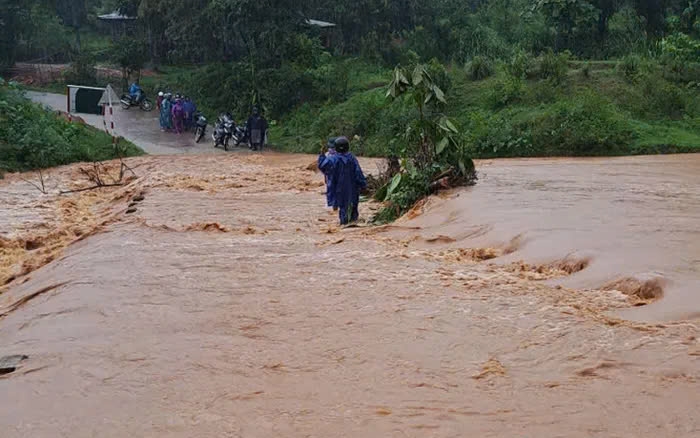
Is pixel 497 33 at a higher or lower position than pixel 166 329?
higher

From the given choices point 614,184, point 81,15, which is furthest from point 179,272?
point 81,15

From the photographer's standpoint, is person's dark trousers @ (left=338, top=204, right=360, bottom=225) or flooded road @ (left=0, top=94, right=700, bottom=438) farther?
person's dark trousers @ (left=338, top=204, right=360, bottom=225)

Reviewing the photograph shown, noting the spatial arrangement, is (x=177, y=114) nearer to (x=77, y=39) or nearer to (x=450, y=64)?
(x=450, y=64)

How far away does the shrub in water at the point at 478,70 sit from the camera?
85.3 feet

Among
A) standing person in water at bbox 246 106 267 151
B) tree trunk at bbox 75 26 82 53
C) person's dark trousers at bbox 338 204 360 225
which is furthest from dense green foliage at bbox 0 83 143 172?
tree trunk at bbox 75 26 82 53

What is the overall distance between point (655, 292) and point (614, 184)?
759 cm

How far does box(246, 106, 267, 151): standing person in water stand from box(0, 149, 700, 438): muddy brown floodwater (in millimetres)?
12728

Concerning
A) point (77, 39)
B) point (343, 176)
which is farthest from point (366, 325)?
point (77, 39)

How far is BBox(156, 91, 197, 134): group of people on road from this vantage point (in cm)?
2638

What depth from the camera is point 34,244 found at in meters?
10.8

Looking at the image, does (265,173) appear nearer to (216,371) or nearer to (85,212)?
(85,212)

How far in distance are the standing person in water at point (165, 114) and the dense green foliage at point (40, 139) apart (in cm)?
296

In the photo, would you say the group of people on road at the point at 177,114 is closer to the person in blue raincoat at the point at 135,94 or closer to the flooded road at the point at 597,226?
the person in blue raincoat at the point at 135,94

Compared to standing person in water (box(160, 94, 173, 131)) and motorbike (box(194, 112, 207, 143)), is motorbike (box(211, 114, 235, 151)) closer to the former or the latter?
motorbike (box(194, 112, 207, 143))
